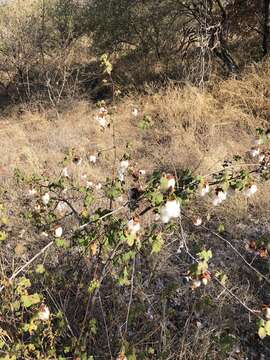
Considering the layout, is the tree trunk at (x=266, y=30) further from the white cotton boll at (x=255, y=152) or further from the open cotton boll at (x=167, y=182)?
the open cotton boll at (x=167, y=182)

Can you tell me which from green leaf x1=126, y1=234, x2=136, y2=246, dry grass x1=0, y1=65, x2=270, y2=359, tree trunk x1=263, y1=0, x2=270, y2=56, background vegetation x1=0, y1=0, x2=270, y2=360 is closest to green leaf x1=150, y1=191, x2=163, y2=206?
background vegetation x1=0, y1=0, x2=270, y2=360

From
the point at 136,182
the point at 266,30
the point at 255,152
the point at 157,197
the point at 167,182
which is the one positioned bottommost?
the point at 266,30

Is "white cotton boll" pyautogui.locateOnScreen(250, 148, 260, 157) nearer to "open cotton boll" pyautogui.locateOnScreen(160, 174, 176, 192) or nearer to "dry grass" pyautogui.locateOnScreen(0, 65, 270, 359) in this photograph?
"open cotton boll" pyautogui.locateOnScreen(160, 174, 176, 192)

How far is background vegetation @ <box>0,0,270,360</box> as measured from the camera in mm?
1874

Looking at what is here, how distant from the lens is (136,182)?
2.21 meters

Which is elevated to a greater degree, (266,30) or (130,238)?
(130,238)

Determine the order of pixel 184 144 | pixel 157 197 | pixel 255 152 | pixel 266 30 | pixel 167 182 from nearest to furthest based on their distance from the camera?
pixel 167 182 < pixel 157 197 < pixel 255 152 < pixel 184 144 < pixel 266 30

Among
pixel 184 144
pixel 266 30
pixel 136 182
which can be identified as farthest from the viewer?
pixel 266 30

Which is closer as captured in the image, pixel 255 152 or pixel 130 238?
pixel 130 238

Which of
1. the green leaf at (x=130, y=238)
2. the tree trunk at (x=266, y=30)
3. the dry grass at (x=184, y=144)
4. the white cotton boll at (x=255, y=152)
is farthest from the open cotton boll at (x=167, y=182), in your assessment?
the tree trunk at (x=266, y=30)

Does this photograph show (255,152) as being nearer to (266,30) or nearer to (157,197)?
(157,197)

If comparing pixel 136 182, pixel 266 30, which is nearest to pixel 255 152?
pixel 136 182

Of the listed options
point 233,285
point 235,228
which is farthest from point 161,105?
point 233,285

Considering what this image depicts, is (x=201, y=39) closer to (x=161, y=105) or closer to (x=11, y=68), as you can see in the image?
(x=161, y=105)
